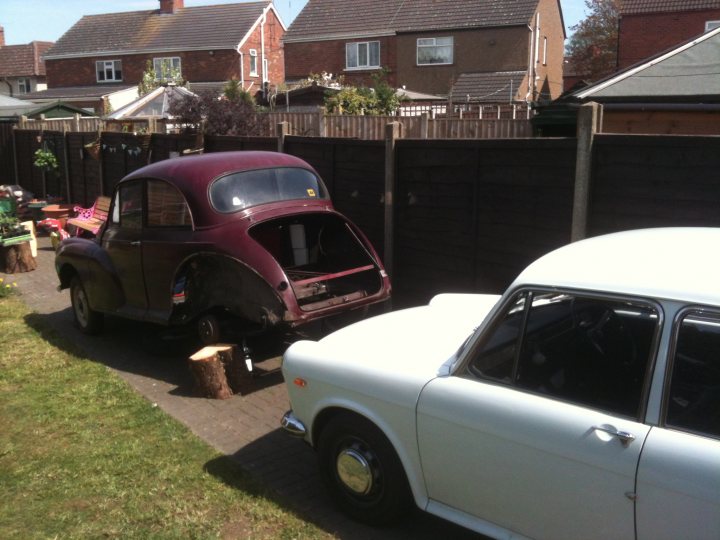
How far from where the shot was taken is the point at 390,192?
7766 millimetres

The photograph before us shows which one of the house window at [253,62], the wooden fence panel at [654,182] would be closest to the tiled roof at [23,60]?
the house window at [253,62]

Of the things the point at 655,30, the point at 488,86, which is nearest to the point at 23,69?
the point at 488,86

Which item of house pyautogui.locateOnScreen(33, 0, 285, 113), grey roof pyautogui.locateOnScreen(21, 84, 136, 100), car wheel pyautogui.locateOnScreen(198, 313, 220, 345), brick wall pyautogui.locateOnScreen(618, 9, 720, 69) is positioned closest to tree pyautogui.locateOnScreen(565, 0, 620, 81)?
brick wall pyautogui.locateOnScreen(618, 9, 720, 69)

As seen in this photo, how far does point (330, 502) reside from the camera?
4.40 metres

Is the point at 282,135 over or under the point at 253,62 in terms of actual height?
under

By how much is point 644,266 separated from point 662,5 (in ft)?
102

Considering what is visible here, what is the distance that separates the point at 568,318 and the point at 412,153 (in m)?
4.40

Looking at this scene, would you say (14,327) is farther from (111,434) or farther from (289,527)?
(289,527)

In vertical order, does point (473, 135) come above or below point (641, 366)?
above

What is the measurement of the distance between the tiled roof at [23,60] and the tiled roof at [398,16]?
2770 centimetres

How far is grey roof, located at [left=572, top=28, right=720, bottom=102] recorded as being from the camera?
8633 millimetres

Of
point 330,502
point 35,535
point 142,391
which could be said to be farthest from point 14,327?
point 330,502

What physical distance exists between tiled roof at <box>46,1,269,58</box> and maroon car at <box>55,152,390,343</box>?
35.3 meters

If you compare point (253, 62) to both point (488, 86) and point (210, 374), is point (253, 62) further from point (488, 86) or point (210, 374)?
point (210, 374)
